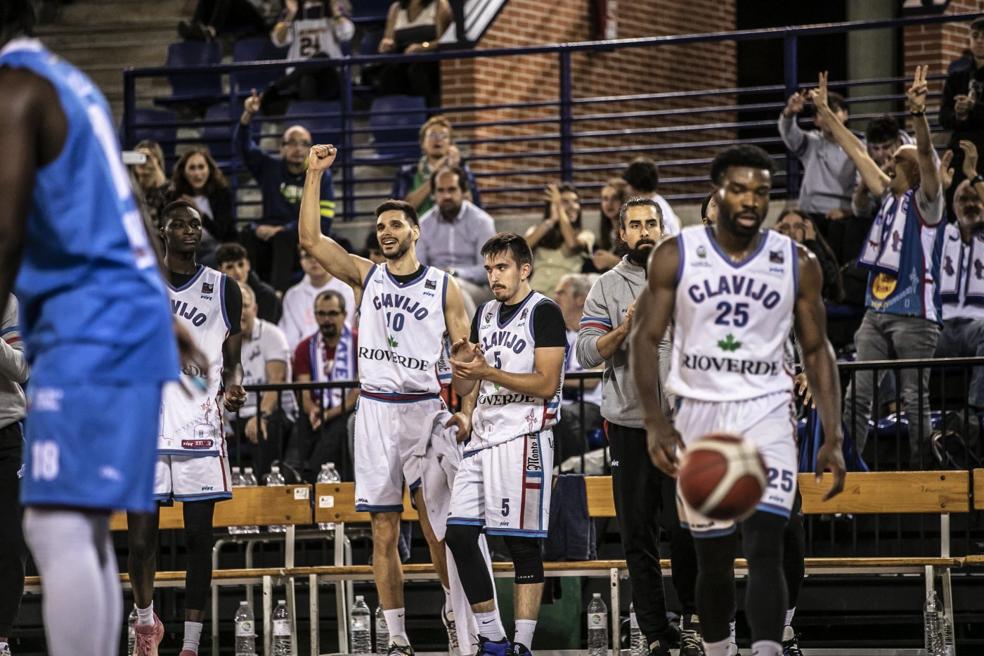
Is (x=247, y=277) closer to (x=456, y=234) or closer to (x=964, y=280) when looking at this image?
(x=456, y=234)

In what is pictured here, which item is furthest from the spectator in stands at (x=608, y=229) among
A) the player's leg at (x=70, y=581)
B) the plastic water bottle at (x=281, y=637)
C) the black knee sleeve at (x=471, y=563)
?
the player's leg at (x=70, y=581)

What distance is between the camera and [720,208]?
20.8ft

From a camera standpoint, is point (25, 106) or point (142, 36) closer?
Answer: point (25, 106)

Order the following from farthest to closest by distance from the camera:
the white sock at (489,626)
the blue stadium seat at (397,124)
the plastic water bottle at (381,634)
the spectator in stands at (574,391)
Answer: the blue stadium seat at (397,124)
the spectator in stands at (574,391)
the plastic water bottle at (381,634)
the white sock at (489,626)

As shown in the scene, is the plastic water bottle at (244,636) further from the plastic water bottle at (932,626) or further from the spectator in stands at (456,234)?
the spectator in stands at (456,234)

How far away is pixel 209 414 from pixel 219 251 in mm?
4010

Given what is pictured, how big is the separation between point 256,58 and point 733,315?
38.1 feet

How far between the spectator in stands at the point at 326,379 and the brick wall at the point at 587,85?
10.8 ft

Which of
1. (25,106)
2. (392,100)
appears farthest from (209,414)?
(392,100)

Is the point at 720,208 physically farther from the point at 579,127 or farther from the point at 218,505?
the point at 579,127

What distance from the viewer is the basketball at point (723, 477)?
5559 millimetres

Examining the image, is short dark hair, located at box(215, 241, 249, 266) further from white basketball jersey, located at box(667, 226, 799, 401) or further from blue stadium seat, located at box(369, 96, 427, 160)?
white basketball jersey, located at box(667, 226, 799, 401)

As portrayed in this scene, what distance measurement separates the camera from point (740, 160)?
6273mm

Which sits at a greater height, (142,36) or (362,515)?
(142,36)
